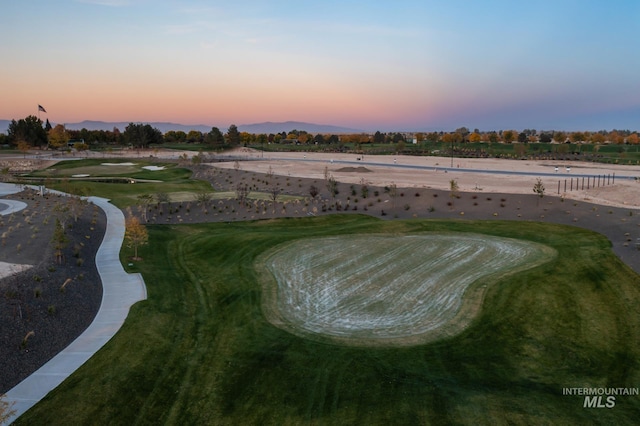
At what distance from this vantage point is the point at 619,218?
104 ft

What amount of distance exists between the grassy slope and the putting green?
88 cm

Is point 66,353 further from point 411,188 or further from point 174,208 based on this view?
point 411,188

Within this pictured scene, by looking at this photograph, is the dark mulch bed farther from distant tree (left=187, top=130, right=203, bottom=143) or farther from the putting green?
distant tree (left=187, top=130, right=203, bottom=143)

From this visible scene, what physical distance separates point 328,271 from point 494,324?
8.13 metres

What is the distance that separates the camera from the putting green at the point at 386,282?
16516 mm

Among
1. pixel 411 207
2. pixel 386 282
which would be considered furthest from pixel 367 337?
pixel 411 207

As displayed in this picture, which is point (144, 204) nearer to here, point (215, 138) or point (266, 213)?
point (266, 213)

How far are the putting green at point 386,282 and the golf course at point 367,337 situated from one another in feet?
0.32

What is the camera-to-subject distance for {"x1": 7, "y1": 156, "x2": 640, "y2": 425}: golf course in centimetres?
1163

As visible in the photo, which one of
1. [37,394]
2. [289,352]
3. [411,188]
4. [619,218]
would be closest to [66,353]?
[37,394]

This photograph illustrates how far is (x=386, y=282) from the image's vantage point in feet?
67.9

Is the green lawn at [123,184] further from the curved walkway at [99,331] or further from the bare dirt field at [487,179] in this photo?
the curved walkway at [99,331]

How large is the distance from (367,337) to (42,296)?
11305 mm

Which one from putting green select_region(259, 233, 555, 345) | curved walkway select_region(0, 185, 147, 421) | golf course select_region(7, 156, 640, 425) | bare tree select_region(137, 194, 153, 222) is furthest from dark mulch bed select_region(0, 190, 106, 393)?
bare tree select_region(137, 194, 153, 222)
